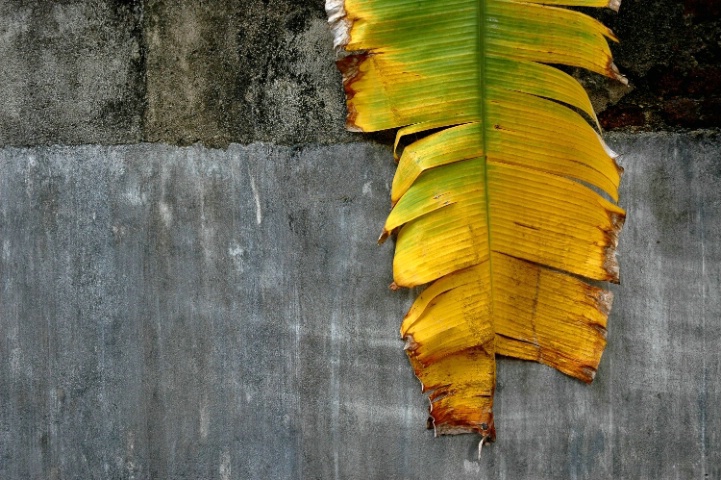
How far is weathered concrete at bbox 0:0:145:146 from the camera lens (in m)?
2.34

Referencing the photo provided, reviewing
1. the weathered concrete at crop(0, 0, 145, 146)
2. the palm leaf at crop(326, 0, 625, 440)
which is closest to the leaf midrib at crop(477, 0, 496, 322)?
the palm leaf at crop(326, 0, 625, 440)

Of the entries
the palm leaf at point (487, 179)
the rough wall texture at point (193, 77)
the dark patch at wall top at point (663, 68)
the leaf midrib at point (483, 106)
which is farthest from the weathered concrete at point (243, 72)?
the dark patch at wall top at point (663, 68)

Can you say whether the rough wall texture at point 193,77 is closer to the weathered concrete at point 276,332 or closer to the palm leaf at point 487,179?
the weathered concrete at point 276,332

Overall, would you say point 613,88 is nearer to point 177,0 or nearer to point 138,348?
point 177,0

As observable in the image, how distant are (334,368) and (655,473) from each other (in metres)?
1.23

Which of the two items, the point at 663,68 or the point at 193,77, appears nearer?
the point at 663,68

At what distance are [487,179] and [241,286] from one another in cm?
99

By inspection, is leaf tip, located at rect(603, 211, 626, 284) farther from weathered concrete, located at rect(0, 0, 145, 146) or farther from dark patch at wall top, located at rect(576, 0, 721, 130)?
weathered concrete, located at rect(0, 0, 145, 146)

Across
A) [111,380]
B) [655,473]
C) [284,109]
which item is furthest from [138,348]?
[655,473]

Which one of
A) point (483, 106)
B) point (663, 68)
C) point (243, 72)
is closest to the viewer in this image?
point (483, 106)

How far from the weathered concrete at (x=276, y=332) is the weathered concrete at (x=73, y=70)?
9cm

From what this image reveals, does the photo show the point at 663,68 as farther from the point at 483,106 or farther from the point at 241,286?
the point at 241,286

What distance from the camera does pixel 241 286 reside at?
2.32 m

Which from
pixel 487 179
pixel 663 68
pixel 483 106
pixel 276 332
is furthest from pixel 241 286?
pixel 663 68
